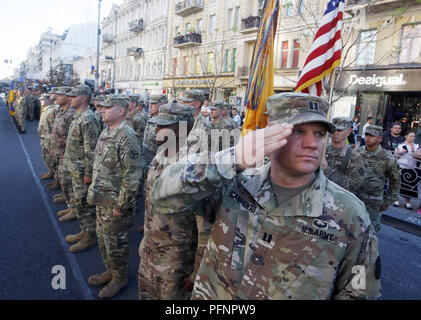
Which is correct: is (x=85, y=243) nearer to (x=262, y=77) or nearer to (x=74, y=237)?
(x=74, y=237)

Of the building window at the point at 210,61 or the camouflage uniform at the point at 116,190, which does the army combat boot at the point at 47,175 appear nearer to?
the camouflage uniform at the point at 116,190

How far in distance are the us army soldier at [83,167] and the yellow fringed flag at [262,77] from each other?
2.57 meters

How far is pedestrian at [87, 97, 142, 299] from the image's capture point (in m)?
3.39

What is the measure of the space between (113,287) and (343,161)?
3.72 metres

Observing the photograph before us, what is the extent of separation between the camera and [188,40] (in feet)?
92.0

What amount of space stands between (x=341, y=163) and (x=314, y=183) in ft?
11.1

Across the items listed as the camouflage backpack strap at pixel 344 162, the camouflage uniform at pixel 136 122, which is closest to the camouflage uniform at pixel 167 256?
the camouflage backpack strap at pixel 344 162

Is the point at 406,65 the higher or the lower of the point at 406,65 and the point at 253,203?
the higher

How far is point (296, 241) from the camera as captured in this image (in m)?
1.42

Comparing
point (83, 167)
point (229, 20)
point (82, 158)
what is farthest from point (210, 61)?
point (83, 167)

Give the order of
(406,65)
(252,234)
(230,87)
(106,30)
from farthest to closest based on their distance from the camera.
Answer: (106,30), (230,87), (406,65), (252,234)

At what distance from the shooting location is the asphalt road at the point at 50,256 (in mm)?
3445

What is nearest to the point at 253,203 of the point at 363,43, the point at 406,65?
the point at 406,65

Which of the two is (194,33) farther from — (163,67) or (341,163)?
(341,163)
